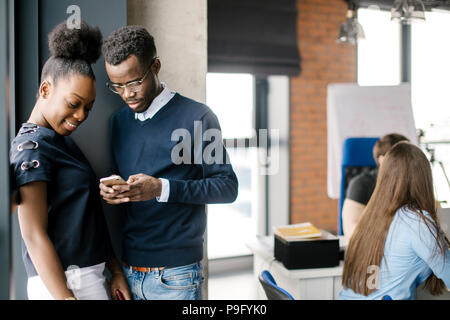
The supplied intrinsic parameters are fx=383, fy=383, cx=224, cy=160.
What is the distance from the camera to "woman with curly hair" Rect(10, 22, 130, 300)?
0.84 metres

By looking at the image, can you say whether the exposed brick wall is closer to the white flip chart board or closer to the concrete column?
the white flip chart board

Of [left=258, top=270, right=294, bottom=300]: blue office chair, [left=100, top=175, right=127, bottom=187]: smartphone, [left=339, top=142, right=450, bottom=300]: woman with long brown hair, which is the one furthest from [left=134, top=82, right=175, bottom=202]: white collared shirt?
[left=339, top=142, right=450, bottom=300]: woman with long brown hair

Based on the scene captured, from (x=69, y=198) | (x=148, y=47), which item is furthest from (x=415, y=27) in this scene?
(x=69, y=198)

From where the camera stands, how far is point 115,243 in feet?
4.12

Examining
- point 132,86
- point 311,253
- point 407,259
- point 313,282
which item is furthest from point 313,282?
point 132,86

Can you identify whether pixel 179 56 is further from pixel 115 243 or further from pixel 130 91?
pixel 115 243

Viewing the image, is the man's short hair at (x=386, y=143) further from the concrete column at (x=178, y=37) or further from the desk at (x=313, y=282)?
the concrete column at (x=178, y=37)

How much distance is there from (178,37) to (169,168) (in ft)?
1.64

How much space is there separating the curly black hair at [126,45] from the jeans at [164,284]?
60 cm

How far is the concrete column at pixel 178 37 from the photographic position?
4.26ft

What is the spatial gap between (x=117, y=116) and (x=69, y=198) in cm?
33

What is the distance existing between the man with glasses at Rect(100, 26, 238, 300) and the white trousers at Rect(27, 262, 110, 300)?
0.16 metres

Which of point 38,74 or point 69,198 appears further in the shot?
point 38,74
